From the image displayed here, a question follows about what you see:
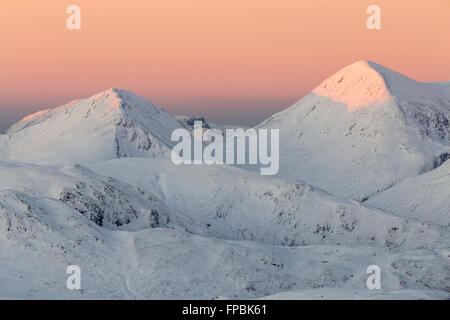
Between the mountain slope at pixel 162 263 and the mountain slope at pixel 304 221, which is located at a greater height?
the mountain slope at pixel 162 263

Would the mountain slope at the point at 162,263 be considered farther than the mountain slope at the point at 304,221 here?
No

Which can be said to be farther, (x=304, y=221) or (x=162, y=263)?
(x=304, y=221)

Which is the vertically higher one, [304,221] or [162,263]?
[162,263]

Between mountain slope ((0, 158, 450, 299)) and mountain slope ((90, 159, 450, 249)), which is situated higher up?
mountain slope ((0, 158, 450, 299))

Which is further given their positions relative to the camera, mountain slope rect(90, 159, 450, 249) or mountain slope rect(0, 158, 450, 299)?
mountain slope rect(90, 159, 450, 249)

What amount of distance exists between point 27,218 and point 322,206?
322 ft

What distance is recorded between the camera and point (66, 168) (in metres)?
162

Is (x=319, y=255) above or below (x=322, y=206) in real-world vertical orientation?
above
